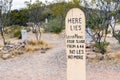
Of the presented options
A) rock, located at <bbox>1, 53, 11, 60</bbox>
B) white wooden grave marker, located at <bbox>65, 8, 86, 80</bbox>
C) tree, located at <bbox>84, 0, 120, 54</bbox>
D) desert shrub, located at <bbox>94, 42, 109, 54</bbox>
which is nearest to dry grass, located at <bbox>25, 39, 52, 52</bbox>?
rock, located at <bbox>1, 53, 11, 60</bbox>

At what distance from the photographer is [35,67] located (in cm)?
1216

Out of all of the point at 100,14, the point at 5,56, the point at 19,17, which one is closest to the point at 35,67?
the point at 5,56

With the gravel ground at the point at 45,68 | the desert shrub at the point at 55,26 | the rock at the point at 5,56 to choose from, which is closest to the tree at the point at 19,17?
the desert shrub at the point at 55,26

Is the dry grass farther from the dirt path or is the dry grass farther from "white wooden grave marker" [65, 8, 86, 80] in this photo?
"white wooden grave marker" [65, 8, 86, 80]

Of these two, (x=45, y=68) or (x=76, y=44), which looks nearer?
(x=76, y=44)

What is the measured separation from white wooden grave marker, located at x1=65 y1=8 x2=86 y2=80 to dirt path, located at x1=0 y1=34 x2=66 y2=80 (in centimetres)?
538

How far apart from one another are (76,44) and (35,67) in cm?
791

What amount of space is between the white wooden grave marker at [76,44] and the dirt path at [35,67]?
17.6ft

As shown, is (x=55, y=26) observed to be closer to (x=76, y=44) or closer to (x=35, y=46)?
(x=35, y=46)

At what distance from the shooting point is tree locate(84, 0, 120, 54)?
13.8 metres

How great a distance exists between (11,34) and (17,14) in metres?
9.13

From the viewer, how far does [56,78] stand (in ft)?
32.0

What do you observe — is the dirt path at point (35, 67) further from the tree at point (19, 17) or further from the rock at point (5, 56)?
the tree at point (19, 17)

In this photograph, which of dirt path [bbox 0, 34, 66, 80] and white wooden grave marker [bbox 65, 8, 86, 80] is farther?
dirt path [bbox 0, 34, 66, 80]
